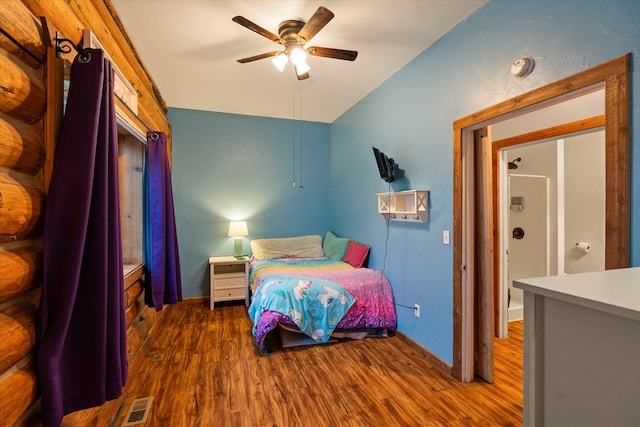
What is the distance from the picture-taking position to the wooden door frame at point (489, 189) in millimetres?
1335

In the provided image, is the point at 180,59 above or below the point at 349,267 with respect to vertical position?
above

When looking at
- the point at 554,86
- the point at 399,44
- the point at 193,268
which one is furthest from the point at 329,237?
the point at 554,86

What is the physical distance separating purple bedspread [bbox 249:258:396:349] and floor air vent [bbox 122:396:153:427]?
95cm

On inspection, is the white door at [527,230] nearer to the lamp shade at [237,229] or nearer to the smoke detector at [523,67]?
the smoke detector at [523,67]

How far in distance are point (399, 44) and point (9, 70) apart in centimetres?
256

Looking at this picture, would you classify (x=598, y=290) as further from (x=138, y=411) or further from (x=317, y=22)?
(x=138, y=411)

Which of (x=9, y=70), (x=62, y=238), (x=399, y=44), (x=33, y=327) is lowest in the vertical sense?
(x=33, y=327)

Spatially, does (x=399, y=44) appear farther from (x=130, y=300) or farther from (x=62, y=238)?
(x=130, y=300)

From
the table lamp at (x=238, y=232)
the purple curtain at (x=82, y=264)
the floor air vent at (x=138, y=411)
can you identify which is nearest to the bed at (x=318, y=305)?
the table lamp at (x=238, y=232)

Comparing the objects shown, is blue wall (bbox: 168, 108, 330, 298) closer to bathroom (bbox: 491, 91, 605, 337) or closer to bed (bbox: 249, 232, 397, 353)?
bed (bbox: 249, 232, 397, 353)

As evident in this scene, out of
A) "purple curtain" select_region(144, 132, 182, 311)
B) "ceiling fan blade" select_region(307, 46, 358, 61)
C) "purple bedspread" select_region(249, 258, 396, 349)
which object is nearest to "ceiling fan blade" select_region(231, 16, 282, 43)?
"ceiling fan blade" select_region(307, 46, 358, 61)

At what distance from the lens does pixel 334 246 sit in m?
4.36

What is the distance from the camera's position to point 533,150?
12.0ft

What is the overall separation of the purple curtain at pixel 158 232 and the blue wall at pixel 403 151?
172cm
